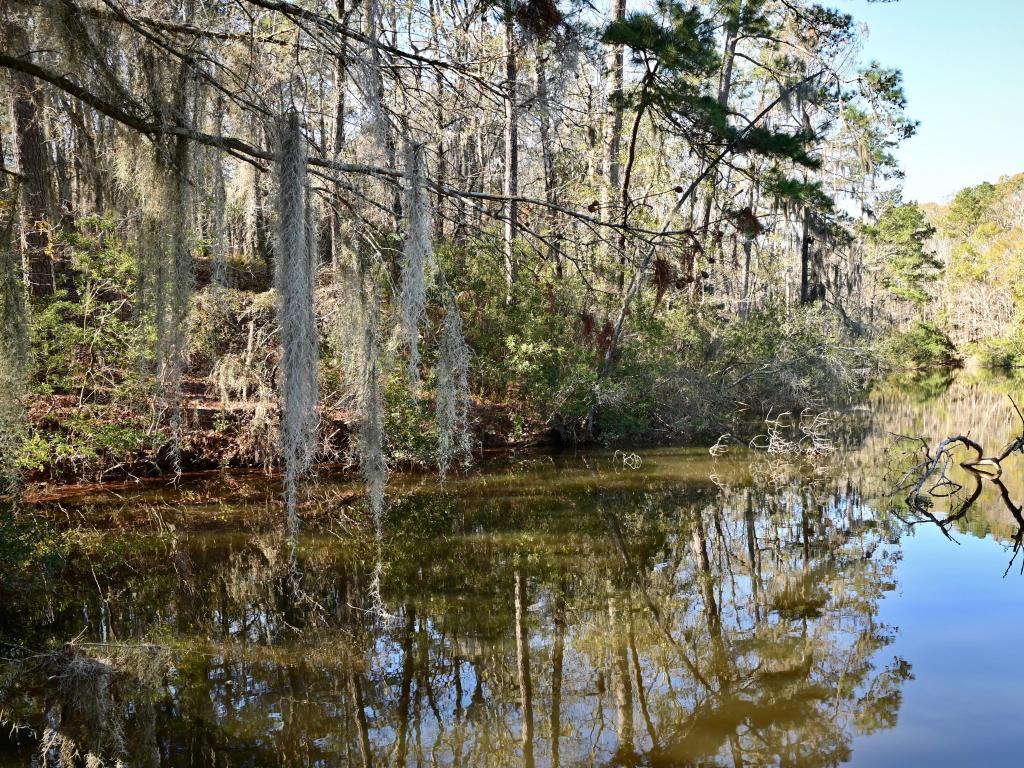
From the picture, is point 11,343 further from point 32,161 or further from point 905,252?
point 905,252

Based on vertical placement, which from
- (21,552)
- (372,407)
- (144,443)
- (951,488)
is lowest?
(951,488)

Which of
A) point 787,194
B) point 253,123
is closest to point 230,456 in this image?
point 253,123

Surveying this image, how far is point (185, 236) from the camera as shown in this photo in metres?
3.39

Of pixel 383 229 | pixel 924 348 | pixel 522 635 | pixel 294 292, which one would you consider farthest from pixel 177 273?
pixel 924 348

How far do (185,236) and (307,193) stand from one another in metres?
0.87

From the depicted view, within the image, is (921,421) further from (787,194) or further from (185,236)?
(185,236)

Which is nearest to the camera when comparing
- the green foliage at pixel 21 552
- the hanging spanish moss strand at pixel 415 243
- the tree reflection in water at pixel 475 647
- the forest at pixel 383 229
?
the hanging spanish moss strand at pixel 415 243

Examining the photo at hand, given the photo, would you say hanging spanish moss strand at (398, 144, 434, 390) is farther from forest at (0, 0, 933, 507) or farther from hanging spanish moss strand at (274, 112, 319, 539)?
hanging spanish moss strand at (274, 112, 319, 539)

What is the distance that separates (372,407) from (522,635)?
2072 millimetres

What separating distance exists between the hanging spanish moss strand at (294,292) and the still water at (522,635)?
63.4 inches

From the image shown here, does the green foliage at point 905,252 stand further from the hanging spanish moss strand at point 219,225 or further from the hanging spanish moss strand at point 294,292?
the hanging spanish moss strand at point 294,292

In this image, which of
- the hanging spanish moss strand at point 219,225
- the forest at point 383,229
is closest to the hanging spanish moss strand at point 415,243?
the forest at point 383,229

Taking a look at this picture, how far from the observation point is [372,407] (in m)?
3.46

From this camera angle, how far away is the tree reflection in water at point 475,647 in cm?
362
